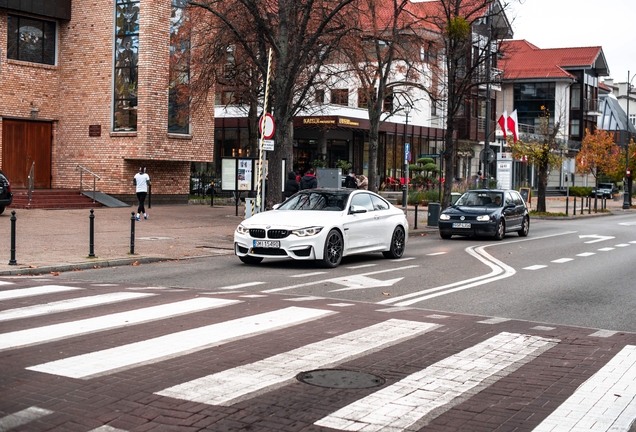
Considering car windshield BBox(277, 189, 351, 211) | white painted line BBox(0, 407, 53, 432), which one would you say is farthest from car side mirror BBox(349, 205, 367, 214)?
white painted line BBox(0, 407, 53, 432)

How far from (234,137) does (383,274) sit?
43.0 m

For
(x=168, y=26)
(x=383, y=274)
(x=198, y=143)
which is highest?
(x=168, y=26)

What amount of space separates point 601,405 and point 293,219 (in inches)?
381

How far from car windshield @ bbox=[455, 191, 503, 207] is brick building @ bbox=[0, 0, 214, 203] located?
13634 mm

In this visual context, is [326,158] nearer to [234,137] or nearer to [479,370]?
[234,137]

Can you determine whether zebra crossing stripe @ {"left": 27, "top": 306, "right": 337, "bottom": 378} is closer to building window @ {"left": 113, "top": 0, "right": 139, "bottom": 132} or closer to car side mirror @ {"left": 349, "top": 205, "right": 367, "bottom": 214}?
car side mirror @ {"left": 349, "top": 205, "right": 367, "bottom": 214}

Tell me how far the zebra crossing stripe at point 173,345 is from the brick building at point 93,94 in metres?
24.6

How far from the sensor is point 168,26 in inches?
1305

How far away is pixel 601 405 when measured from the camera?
19.7 feet

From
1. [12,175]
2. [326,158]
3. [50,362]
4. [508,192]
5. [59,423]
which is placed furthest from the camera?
[326,158]

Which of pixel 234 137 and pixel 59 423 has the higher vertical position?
pixel 234 137

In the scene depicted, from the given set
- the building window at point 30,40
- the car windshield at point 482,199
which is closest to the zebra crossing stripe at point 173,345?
the car windshield at point 482,199

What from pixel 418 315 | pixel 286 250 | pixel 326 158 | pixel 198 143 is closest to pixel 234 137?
pixel 326 158

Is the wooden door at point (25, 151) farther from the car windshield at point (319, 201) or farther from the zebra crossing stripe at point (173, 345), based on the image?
the zebra crossing stripe at point (173, 345)
